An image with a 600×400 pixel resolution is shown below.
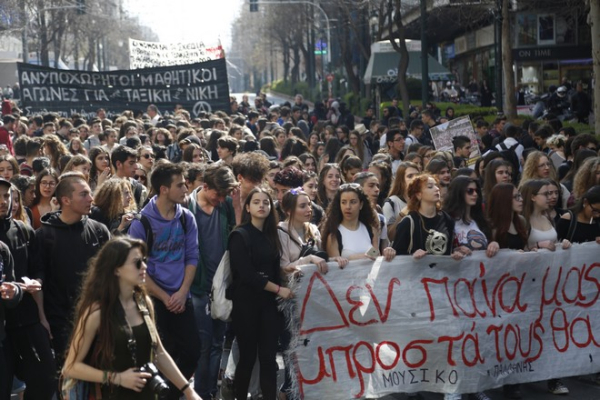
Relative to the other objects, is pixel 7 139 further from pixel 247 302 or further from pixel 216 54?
pixel 216 54

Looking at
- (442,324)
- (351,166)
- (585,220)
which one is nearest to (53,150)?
(351,166)

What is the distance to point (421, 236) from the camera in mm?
7430

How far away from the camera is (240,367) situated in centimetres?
706

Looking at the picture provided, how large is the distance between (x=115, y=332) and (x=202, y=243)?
2694mm

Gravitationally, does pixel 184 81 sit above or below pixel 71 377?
above

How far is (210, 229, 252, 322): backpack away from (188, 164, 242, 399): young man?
451 millimetres

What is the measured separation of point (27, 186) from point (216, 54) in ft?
97.3

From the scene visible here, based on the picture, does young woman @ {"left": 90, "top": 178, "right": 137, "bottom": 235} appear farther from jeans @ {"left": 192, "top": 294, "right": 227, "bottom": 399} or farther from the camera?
the camera

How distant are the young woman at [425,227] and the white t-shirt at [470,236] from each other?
178 mm

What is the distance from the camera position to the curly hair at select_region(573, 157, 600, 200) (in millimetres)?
9305

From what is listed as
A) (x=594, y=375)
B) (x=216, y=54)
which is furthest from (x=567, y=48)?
(x=594, y=375)

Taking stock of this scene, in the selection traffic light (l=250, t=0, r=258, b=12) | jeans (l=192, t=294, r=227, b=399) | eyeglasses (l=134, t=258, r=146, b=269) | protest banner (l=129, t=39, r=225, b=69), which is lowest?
jeans (l=192, t=294, r=227, b=399)

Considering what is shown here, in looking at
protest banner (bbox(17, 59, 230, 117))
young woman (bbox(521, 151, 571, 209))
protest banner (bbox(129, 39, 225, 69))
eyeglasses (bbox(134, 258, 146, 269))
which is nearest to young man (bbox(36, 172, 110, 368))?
eyeglasses (bbox(134, 258, 146, 269))

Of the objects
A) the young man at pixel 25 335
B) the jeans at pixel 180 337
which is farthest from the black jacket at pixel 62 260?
the jeans at pixel 180 337
